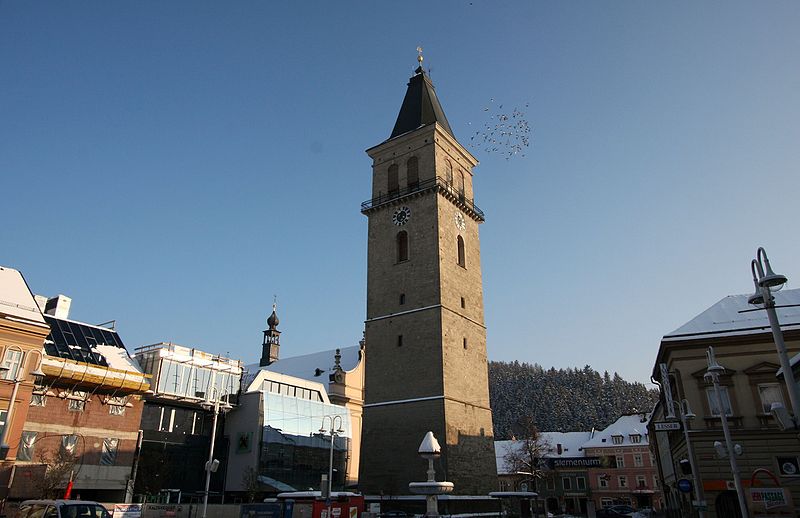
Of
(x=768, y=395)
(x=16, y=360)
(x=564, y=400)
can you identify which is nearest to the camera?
(x=768, y=395)

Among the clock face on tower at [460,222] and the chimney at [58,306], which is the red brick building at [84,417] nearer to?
the chimney at [58,306]

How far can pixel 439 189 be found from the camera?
141 feet

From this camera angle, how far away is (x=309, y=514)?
2620cm

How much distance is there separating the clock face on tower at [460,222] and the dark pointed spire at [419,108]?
7.46 metres

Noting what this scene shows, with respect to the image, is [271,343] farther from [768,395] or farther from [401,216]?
[768,395]

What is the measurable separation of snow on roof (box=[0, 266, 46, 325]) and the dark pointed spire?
93.0 ft

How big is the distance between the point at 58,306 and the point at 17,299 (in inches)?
368

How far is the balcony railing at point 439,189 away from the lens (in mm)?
43469

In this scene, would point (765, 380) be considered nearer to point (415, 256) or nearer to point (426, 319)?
point (426, 319)

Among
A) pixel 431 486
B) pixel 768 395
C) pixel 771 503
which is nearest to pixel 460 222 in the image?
pixel 768 395

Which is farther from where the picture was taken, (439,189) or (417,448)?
(439,189)

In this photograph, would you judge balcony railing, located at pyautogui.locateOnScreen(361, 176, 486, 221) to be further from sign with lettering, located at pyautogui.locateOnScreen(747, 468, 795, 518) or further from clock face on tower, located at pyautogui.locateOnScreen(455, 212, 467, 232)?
sign with lettering, located at pyautogui.locateOnScreen(747, 468, 795, 518)

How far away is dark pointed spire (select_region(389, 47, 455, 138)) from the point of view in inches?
1886

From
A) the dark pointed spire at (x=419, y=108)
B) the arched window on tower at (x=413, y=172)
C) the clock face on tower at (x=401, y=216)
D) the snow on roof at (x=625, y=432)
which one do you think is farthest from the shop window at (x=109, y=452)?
the snow on roof at (x=625, y=432)
